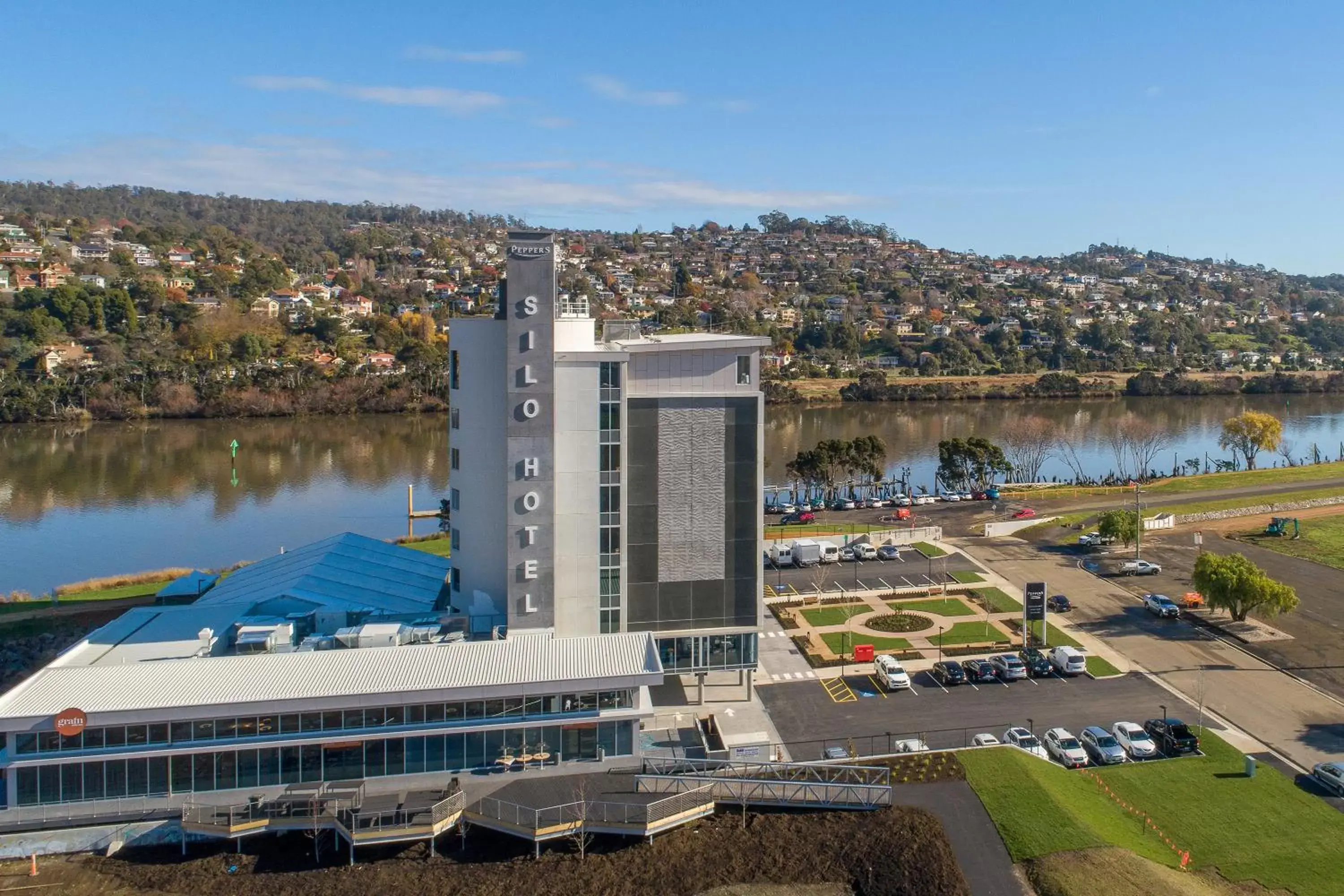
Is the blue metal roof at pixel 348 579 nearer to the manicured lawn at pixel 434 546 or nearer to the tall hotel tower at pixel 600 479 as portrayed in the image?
the tall hotel tower at pixel 600 479

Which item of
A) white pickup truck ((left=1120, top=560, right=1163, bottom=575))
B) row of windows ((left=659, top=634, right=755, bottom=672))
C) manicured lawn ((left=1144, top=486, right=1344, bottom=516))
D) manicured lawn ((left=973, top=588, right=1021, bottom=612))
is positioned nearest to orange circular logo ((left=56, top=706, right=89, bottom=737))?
row of windows ((left=659, top=634, right=755, bottom=672))

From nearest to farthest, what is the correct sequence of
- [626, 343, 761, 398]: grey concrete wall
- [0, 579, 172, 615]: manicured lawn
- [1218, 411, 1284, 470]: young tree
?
[626, 343, 761, 398]: grey concrete wall < [0, 579, 172, 615]: manicured lawn < [1218, 411, 1284, 470]: young tree

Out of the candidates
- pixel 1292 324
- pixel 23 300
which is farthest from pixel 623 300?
pixel 1292 324

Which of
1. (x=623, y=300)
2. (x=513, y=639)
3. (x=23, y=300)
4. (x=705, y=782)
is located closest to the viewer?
(x=705, y=782)

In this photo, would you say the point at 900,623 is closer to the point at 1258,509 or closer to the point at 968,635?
the point at 968,635

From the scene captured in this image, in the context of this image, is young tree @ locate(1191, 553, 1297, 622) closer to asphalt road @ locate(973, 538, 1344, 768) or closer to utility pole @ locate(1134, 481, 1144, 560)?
asphalt road @ locate(973, 538, 1344, 768)

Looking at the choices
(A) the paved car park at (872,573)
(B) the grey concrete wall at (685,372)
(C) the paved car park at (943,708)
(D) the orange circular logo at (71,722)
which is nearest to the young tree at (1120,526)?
Result: (A) the paved car park at (872,573)

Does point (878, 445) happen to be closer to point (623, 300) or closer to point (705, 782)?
point (705, 782)

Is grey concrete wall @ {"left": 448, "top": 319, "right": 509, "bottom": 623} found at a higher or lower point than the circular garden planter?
higher
